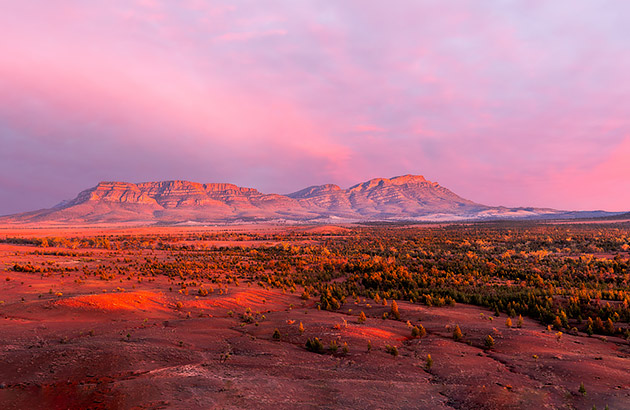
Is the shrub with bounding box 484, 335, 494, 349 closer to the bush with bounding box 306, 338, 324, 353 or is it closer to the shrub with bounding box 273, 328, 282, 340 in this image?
the bush with bounding box 306, 338, 324, 353

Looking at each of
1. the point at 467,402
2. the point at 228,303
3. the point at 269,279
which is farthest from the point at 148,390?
the point at 269,279

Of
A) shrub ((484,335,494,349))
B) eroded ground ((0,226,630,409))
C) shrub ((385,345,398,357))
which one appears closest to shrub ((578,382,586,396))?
eroded ground ((0,226,630,409))

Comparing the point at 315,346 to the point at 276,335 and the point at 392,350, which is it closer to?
the point at 276,335

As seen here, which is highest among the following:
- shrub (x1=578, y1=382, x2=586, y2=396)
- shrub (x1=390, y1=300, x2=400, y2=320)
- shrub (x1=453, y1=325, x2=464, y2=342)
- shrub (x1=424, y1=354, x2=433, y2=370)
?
shrub (x1=578, y1=382, x2=586, y2=396)

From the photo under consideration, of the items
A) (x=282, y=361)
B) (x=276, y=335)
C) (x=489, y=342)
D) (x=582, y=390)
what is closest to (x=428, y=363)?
(x=489, y=342)

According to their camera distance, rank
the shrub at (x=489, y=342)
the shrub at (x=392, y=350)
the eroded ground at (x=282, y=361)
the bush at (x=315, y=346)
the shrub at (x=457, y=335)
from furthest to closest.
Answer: the shrub at (x=457, y=335)
the shrub at (x=489, y=342)
the bush at (x=315, y=346)
the shrub at (x=392, y=350)
the eroded ground at (x=282, y=361)

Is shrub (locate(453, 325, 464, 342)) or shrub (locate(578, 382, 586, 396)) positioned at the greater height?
shrub (locate(578, 382, 586, 396))

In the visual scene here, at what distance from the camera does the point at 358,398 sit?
859 cm

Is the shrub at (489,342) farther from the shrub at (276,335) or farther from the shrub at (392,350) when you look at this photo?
the shrub at (276,335)

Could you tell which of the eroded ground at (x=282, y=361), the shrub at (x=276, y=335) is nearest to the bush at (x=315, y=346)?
the eroded ground at (x=282, y=361)

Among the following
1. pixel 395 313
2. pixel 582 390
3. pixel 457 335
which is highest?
pixel 582 390

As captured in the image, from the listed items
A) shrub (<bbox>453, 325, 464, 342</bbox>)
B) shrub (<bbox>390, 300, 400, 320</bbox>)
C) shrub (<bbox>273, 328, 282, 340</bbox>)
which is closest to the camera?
shrub (<bbox>273, 328, 282, 340</bbox>)

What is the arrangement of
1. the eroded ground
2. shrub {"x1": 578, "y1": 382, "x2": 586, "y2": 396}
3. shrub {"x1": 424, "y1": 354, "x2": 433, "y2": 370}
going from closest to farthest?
the eroded ground < shrub {"x1": 578, "y1": 382, "x2": 586, "y2": 396} < shrub {"x1": 424, "y1": 354, "x2": 433, "y2": 370}

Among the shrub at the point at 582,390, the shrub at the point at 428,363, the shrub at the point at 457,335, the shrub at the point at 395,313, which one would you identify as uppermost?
the shrub at the point at 582,390
